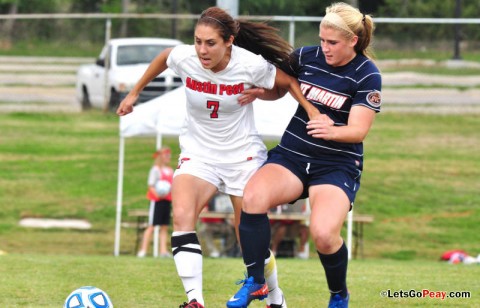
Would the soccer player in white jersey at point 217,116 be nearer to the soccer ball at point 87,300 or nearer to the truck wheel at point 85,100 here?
the soccer ball at point 87,300

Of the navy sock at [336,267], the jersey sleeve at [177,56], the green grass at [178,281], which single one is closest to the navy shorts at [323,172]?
the navy sock at [336,267]

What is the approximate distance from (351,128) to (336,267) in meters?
0.84

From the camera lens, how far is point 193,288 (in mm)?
6145

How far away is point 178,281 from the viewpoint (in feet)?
28.3

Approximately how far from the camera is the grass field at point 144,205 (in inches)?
324

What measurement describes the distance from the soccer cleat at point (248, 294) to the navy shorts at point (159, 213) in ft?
25.1

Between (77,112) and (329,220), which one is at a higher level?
(329,220)

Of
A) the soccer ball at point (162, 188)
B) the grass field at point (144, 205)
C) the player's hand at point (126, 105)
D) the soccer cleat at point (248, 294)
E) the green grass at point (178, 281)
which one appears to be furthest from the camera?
the soccer ball at point (162, 188)

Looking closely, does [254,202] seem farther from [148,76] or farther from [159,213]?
[159,213]

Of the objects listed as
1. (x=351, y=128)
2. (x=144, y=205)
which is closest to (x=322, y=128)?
(x=351, y=128)

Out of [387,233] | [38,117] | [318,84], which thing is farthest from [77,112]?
[318,84]

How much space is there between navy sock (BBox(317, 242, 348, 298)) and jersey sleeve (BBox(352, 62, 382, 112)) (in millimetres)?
856

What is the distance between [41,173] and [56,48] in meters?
4.52

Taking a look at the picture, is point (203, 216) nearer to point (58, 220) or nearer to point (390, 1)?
point (58, 220)
